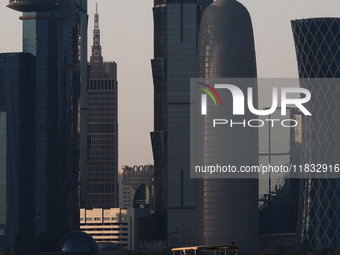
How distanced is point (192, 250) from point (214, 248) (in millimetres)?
3217

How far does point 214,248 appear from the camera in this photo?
138000mm

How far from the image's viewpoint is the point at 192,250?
138625 millimetres
